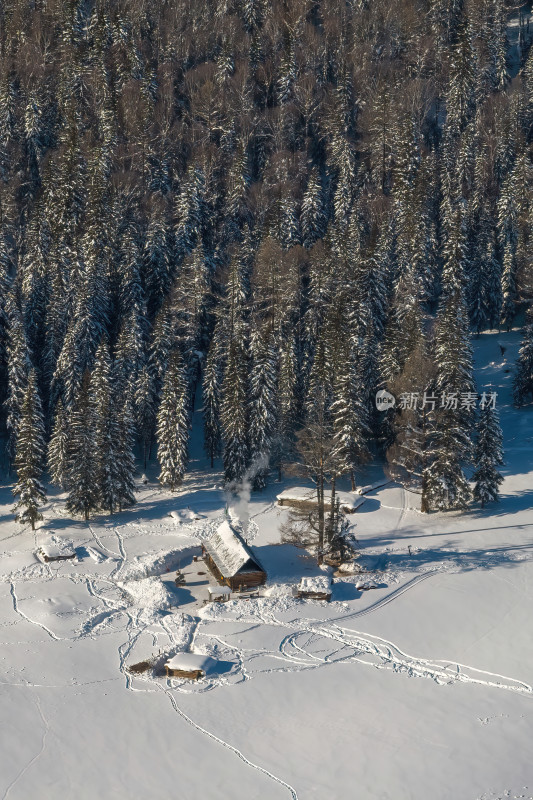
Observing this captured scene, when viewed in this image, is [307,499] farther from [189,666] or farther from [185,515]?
[189,666]

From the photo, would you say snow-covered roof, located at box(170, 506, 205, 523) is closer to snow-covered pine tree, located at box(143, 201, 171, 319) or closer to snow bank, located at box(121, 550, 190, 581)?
snow bank, located at box(121, 550, 190, 581)

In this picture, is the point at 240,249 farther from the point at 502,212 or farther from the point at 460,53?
the point at 460,53

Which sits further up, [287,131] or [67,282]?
[287,131]

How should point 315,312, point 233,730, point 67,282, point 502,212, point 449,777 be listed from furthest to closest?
1. point 502,212
2. point 67,282
3. point 315,312
4. point 233,730
5. point 449,777

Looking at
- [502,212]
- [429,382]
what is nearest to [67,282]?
[429,382]

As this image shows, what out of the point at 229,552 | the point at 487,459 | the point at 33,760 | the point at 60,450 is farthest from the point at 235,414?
the point at 33,760

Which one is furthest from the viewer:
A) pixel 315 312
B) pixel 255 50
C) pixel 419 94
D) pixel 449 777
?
pixel 255 50

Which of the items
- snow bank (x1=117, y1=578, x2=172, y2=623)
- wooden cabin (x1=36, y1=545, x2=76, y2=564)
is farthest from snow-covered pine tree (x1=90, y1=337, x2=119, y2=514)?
snow bank (x1=117, y1=578, x2=172, y2=623)
